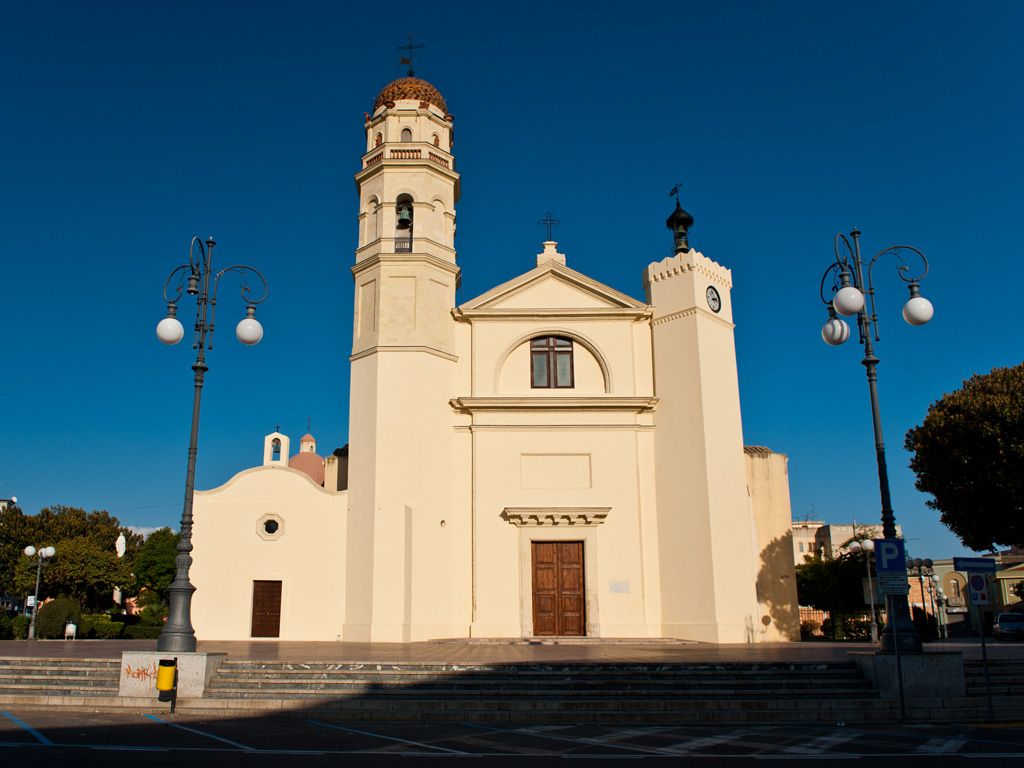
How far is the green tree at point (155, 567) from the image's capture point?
45.8 metres

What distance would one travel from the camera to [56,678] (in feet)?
47.5

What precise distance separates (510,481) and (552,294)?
6330mm

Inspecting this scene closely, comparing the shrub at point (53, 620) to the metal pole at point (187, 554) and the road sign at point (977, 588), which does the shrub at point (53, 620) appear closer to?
the metal pole at point (187, 554)

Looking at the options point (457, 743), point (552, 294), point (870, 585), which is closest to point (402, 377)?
point (552, 294)

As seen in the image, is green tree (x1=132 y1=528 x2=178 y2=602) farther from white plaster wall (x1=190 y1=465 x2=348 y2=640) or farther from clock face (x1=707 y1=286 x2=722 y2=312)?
clock face (x1=707 y1=286 x2=722 y2=312)

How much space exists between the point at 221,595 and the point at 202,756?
16193 mm

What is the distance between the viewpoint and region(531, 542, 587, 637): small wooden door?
77.8 ft

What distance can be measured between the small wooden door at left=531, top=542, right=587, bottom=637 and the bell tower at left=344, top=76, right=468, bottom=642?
2.45 meters

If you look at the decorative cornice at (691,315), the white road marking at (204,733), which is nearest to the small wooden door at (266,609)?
the white road marking at (204,733)

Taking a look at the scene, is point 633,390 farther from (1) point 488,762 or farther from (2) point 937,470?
(1) point 488,762

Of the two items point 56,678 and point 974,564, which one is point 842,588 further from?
point 56,678

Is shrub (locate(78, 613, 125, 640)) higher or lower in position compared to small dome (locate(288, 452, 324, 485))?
lower

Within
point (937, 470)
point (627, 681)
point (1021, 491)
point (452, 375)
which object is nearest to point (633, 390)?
point (452, 375)

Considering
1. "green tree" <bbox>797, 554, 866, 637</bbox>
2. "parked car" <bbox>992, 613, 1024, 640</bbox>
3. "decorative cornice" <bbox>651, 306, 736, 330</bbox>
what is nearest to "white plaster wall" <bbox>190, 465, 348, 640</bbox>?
"decorative cornice" <bbox>651, 306, 736, 330</bbox>
